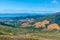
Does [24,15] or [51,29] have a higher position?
[24,15]

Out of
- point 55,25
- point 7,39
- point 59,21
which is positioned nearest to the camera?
point 7,39

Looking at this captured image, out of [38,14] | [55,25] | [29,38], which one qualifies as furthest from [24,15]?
[55,25]

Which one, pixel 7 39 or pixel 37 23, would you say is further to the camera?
pixel 37 23

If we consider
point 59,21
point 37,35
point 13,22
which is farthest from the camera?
point 59,21

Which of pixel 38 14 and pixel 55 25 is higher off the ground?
pixel 38 14

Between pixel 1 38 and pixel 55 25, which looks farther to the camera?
pixel 55 25

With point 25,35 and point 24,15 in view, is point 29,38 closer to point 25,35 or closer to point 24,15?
point 25,35

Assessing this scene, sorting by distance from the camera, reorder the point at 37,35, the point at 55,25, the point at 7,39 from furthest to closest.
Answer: the point at 55,25, the point at 37,35, the point at 7,39

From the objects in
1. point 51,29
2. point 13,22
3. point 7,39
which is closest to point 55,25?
point 51,29

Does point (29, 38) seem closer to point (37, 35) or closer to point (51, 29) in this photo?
point (37, 35)
